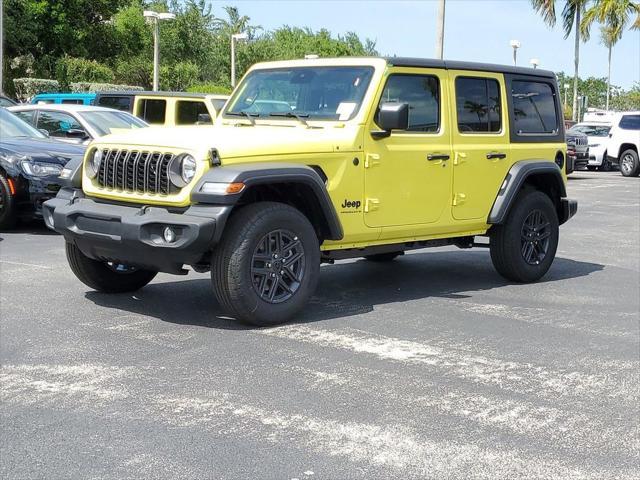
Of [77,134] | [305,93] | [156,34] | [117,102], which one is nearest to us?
[305,93]

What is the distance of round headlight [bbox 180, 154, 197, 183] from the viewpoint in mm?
6379

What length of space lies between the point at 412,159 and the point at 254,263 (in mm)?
1781

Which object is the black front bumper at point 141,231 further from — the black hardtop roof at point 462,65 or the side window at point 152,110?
the side window at point 152,110

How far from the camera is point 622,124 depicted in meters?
29.2

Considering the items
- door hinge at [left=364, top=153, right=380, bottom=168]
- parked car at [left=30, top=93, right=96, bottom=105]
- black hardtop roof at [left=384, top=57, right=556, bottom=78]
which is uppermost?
parked car at [left=30, top=93, right=96, bottom=105]

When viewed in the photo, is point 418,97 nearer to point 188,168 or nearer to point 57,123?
point 188,168

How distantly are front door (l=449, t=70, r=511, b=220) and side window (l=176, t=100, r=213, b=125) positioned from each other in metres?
9.37

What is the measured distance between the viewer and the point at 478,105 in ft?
27.6

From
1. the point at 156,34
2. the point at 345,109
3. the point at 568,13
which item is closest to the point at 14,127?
the point at 345,109

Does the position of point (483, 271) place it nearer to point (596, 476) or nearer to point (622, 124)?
point (596, 476)

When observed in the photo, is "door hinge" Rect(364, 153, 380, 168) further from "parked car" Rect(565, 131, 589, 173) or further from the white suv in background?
the white suv in background

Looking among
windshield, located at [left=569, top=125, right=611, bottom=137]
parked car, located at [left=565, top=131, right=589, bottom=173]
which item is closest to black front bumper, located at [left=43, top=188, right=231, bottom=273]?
parked car, located at [left=565, top=131, right=589, bottom=173]

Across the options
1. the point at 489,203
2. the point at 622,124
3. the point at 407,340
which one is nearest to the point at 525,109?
the point at 489,203

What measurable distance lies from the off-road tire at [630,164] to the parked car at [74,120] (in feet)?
61.5
